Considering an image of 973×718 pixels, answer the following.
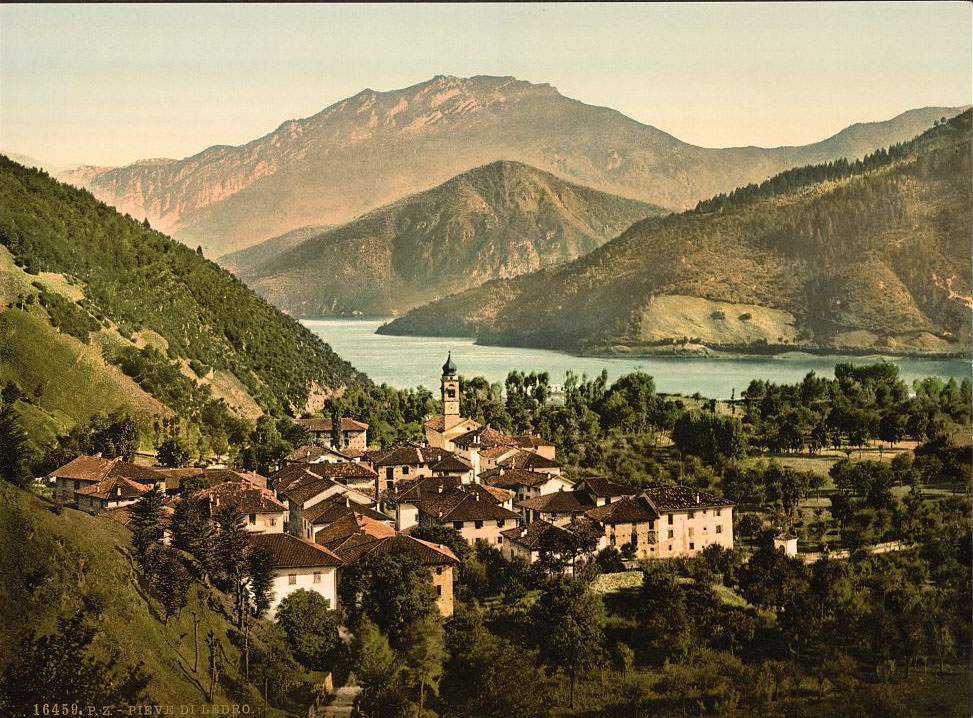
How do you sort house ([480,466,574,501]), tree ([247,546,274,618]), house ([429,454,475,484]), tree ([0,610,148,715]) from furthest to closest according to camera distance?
house ([429,454,475,484]) < house ([480,466,574,501]) < tree ([247,546,274,618]) < tree ([0,610,148,715])

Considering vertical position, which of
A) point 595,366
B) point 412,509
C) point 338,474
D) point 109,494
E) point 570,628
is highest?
point 595,366

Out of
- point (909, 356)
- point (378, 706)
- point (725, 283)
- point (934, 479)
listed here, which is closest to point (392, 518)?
point (378, 706)

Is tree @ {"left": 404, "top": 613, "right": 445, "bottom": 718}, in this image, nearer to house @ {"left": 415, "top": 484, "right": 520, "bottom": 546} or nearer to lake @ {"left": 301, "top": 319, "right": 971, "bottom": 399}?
house @ {"left": 415, "top": 484, "right": 520, "bottom": 546}

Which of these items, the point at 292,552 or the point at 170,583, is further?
the point at 292,552

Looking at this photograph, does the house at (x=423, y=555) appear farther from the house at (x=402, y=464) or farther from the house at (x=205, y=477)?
the house at (x=402, y=464)

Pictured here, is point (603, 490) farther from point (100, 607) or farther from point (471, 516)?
point (100, 607)

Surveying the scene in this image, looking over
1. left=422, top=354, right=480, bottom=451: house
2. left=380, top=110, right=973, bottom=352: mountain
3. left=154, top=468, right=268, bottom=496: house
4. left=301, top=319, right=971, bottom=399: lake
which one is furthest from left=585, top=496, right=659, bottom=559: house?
left=380, top=110, right=973, bottom=352: mountain

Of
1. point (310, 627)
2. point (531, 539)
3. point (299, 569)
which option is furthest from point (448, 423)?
point (310, 627)
